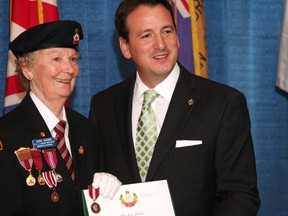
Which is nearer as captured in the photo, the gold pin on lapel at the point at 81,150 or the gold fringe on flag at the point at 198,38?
the gold pin on lapel at the point at 81,150

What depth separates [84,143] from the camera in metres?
2.57

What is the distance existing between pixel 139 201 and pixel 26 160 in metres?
0.47

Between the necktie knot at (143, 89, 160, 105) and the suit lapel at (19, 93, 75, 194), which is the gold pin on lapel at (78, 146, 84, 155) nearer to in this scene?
the suit lapel at (19, 93, 75, 194)

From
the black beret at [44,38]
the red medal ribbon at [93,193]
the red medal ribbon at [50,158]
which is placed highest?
the black beret at [44,38]

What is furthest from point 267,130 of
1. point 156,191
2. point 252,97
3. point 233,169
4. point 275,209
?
point 156,191

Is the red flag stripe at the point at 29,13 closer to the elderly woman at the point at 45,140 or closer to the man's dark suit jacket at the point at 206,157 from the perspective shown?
the elderly woman at the point at 45,140

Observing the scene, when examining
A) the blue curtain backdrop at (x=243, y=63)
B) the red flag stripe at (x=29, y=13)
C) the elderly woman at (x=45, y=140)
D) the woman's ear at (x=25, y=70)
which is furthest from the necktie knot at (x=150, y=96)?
the blue curtain backdrop at (x=243, y=63)

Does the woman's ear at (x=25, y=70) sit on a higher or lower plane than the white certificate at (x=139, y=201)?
higher

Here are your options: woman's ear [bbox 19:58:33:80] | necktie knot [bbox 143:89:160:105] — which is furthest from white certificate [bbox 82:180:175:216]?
woman's ear [bbox 19:58:33:80]

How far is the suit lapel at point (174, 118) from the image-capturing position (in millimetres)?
2483

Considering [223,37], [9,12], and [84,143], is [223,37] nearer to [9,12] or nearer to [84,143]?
[9,12]

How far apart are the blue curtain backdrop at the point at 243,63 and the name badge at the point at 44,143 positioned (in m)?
1.36

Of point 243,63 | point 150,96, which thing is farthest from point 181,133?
point 243,63

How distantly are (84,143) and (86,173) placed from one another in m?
0.14
